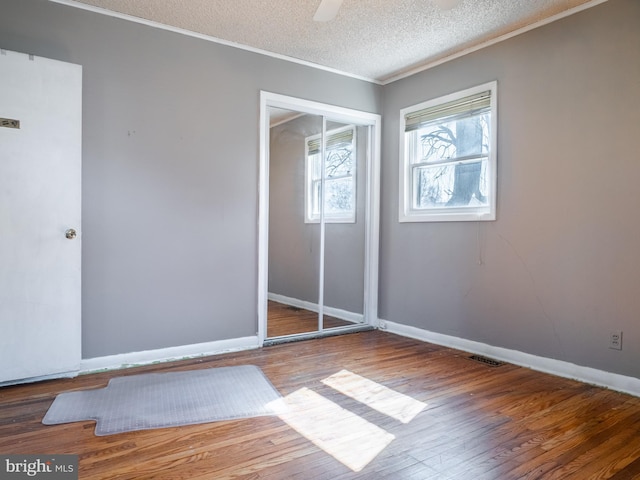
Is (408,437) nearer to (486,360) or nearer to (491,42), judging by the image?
(486,360)

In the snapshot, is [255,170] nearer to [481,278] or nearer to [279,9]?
[279,9]

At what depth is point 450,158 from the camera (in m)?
3.67

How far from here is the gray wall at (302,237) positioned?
380 centimetres

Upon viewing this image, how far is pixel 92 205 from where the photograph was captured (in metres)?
2.90

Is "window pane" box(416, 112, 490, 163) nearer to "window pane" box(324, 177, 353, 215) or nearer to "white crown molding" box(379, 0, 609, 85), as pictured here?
"white crown molding" box(379, 0, 609, 85)

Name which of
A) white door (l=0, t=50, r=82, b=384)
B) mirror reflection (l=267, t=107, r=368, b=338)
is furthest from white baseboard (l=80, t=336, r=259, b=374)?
mirror reflection (l=267, t=107, r=368, b=338)

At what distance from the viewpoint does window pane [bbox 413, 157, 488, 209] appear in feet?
11.3

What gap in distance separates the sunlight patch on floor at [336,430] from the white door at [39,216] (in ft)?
5.10

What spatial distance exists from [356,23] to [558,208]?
1.96m

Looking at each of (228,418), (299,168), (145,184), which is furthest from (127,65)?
(228,418)

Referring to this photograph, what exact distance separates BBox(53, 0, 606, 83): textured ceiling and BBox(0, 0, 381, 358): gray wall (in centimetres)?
18

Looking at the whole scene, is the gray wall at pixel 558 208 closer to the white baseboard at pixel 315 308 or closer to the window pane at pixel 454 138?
the window pane at pixel 454 138

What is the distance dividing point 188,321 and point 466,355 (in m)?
2.24

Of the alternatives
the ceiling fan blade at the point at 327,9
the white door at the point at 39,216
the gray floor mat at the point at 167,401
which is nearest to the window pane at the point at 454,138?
the ceiling fan blade at the point at 327,9
